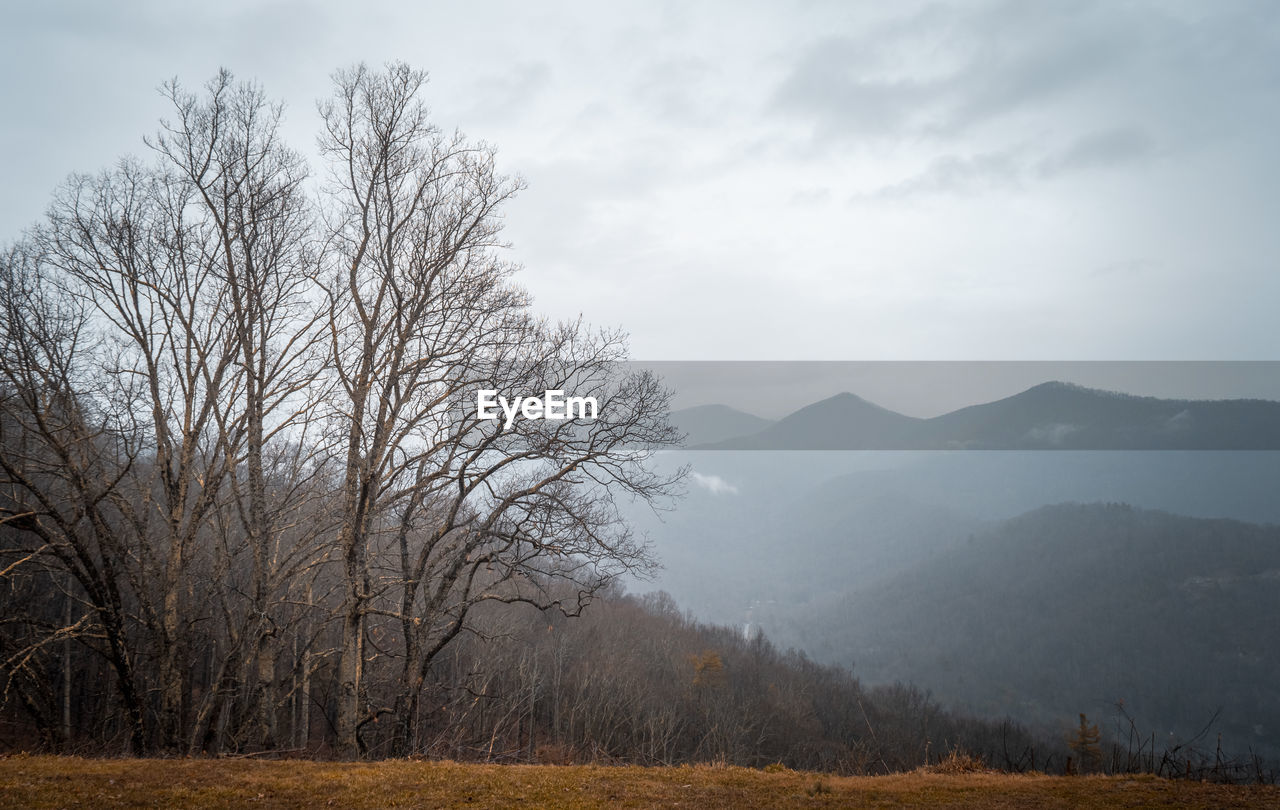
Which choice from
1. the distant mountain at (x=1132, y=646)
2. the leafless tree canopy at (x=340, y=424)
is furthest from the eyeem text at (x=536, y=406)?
the distant mountain at (x=1132, y=646)

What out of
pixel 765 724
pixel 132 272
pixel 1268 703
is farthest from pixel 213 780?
pixel 1268 703

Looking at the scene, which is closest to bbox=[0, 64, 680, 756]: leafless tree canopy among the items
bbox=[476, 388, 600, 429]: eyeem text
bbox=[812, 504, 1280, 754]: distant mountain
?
bbox=[476, 388, 600, 429]: eyeem text

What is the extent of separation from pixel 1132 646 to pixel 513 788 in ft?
671

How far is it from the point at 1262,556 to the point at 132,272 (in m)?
253

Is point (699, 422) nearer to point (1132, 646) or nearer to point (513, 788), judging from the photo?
point (513, 788)

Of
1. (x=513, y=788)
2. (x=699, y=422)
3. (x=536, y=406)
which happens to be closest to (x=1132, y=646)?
(x=699, y=422)

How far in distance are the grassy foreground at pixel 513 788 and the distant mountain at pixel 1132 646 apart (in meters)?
156

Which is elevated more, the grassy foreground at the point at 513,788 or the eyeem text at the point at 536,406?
the eyeem text at the point at 536,406

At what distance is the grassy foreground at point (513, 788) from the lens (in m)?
7.40

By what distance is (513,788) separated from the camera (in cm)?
823

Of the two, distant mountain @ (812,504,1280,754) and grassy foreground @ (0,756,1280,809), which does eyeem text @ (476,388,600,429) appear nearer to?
grassy foreground @ (0,756,1280,809)

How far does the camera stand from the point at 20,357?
468 inches

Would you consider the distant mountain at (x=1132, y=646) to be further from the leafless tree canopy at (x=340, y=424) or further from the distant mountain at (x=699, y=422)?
the leafless tree canopy at (x=340, y=424)

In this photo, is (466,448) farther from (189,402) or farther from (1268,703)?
(1268,703)
